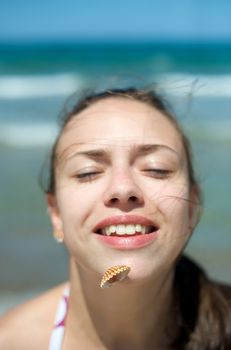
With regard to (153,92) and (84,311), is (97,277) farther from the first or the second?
(153,92)

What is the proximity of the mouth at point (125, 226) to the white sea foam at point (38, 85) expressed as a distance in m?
6.05

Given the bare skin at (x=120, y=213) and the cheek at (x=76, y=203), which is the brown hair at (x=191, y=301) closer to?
the bare skin at (x=120, y=213)

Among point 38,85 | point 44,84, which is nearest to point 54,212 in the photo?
point 38,85

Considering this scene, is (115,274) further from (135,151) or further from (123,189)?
(135,151)

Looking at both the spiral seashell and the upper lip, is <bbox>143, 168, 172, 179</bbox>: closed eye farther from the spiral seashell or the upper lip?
the spiral seashell

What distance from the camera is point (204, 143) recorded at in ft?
17.3

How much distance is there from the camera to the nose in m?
1.36

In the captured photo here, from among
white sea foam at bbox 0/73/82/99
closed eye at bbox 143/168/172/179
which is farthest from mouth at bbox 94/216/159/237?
white sea foam at bbox 0/73/82/99

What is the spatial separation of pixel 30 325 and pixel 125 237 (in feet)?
1.78

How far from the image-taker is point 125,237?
137 centimetres

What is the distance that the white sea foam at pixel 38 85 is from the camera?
7755 millimetres

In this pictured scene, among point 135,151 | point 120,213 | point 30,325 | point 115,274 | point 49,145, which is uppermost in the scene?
point 135,151

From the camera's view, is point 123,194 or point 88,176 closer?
point 123,194

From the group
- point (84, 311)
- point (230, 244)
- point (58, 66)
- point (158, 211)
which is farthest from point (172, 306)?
point (58, 66)
